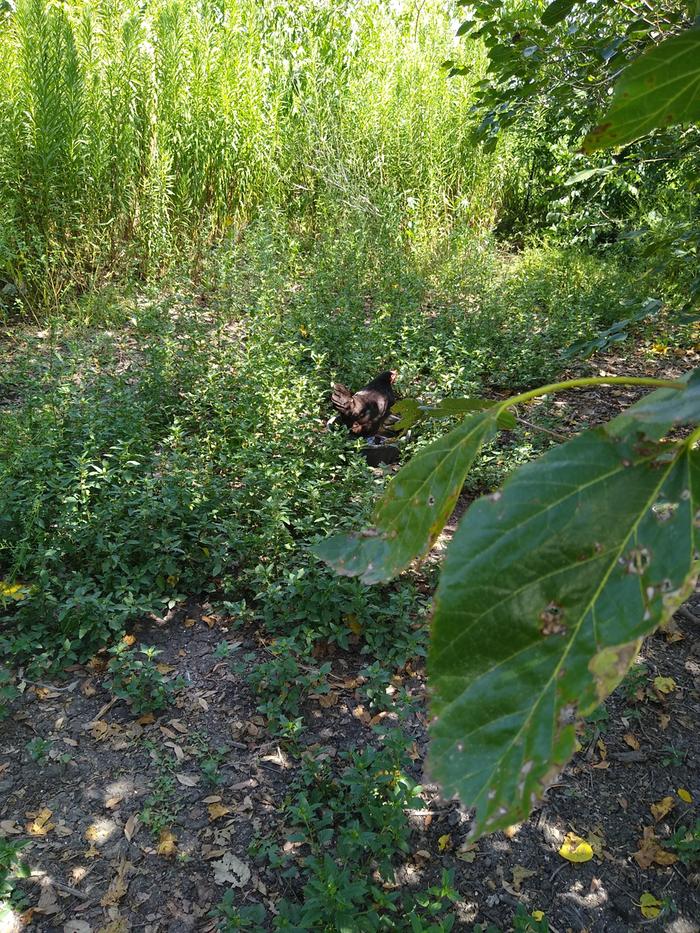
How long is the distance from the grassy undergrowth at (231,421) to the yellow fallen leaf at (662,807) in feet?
2.88

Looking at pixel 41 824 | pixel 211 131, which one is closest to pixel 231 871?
pixel 41 824

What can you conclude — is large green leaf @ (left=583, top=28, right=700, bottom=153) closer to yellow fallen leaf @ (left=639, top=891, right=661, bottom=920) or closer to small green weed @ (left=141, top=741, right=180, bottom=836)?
yellow fallen leaf @ (left=639, top=891, right=661, bottom=920)

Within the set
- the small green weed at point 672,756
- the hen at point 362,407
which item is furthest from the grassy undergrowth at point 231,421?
the small green weed at point 672,756

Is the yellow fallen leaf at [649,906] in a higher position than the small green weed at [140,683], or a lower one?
higher

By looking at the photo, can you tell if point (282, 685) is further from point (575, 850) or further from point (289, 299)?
point (289, 299)

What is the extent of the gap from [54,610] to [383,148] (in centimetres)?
633

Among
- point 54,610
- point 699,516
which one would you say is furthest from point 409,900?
point 699,516

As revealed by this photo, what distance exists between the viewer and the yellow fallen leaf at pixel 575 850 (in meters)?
2.08

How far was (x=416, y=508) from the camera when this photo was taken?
68 cm

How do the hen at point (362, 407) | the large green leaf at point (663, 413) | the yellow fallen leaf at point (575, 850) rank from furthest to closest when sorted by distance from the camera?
the hen at point (362, 407)
the yellow fallen leaf at point (575, 850)
the large green leaf at point (663, 413)

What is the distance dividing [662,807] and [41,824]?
5.70ft

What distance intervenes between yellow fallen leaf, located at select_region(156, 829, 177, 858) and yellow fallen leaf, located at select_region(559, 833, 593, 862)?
3.41ft

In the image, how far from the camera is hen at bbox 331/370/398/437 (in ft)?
13.1

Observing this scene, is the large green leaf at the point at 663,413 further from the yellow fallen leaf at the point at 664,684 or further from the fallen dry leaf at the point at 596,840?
the yellow fallen leaf at the point at 664,684
